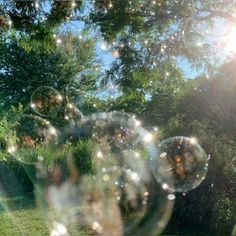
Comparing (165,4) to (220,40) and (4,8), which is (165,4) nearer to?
(220,40)

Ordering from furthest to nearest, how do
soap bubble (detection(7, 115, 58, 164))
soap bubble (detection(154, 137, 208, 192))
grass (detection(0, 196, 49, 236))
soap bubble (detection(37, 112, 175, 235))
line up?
soap bubble (detection(7, 115, 58, 164))
soap bubble (detection(37, 112, 175, 235))
grass (detection(0, 196, 49, 236))
soap bubble (detection(154, 137, 208, 192))

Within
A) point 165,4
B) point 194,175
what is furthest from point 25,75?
point 194,175

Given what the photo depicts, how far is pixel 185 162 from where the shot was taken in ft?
33.7

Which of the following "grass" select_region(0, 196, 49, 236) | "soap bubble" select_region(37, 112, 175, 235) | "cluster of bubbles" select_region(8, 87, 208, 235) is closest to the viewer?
"cluster of bubbles" select_region(8, 87, 208, 235)

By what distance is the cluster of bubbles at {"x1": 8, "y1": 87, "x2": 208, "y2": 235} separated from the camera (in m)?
10.5

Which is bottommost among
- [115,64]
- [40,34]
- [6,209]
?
[6,209]

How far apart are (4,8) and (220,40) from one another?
23.7 feet

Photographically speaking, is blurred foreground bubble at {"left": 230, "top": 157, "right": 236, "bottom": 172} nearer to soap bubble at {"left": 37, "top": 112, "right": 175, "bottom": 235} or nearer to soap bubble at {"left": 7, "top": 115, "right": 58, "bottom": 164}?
soap bubble at {"left": 37, "top": 112, "right": 175, "bottom": 235}

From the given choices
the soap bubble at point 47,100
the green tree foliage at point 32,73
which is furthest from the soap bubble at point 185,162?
the green tree foliage at point 32,73

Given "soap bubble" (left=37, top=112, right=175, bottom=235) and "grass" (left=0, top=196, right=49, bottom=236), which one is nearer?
"grass" (left=0, top=196, right=49, bottom=236)

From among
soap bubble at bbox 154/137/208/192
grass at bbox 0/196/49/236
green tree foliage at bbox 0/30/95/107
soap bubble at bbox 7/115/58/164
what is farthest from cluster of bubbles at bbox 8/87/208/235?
green tree foliage at bbox 0/30/95/107

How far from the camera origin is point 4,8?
9.00 m

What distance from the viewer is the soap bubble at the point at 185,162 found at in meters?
10.1

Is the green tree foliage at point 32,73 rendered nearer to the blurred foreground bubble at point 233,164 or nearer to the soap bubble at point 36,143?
the soap bubble at point 36,143
